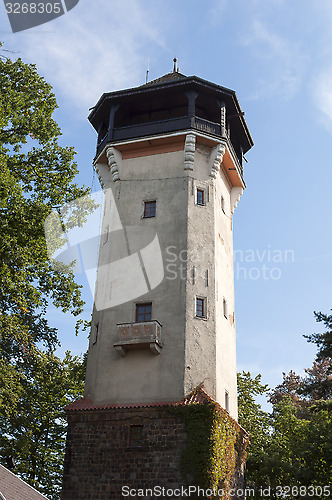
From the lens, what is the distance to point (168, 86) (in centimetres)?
2383

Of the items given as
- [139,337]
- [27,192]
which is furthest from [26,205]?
[139,337]

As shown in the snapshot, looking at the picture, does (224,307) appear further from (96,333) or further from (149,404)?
(149,404)

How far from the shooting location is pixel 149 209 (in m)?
22.9

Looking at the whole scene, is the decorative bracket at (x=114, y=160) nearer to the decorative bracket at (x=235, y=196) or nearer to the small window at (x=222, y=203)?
the small window at (x=222, y=203)

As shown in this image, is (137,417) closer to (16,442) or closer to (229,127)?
(16,442)

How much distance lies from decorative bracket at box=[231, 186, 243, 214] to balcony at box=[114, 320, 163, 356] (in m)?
8.84

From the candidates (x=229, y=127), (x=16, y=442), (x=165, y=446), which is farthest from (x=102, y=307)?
(x=229, y=127)

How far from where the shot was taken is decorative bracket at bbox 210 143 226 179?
77.3ft

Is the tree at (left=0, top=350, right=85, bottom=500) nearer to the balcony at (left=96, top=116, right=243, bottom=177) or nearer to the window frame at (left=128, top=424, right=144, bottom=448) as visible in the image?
the window frame at (left=128, top=424, right=144, bottom=448)

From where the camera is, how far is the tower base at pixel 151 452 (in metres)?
17.0

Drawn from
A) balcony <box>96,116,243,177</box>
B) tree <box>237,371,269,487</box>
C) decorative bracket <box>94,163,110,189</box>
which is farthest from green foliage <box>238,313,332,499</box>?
decorative bracket <box>94,163,110,189</box>

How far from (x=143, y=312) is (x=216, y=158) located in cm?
778

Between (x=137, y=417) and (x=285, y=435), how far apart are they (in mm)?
→ 11859

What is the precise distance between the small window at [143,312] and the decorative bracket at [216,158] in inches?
266
